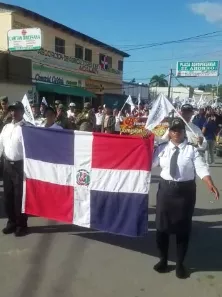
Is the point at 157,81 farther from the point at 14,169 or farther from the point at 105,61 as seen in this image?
the point at 14,169

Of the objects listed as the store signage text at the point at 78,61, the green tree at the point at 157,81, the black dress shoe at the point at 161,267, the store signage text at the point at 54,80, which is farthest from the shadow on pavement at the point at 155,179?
the green tree at the point at 157,81

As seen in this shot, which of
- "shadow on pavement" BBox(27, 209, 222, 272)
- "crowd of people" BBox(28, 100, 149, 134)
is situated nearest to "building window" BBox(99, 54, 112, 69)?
"crowd of people" BBox(28, 100, 149, 134)

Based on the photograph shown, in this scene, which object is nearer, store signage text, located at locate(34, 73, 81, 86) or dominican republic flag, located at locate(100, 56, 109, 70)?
store signage text, located at locate(34, 73, 81, 86)

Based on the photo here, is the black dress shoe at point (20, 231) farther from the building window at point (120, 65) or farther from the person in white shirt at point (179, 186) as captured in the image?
the building window at point (120, 65)

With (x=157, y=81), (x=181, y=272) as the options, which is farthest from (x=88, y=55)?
(x=157, y=81)

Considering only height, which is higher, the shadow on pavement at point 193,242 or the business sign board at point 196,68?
the business sign board at point 196,68

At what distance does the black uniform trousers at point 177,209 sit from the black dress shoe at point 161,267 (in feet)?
0.64

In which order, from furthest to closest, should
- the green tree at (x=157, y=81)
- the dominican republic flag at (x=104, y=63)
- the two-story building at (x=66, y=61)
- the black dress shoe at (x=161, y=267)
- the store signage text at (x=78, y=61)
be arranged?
1. the green tree at (x=157, y=81)
2. the dominican republic flag at (x=104, y=63)
3. the store signage text at (x=78, y=61)
4. the two-story building at (x=66, y=61)
5. the black dress shoe at (x=161, y=267)

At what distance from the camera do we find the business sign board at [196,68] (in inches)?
1558

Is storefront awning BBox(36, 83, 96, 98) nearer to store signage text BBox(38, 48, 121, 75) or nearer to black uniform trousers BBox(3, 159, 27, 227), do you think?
store signage text BBox(38, 48, 121, 75)

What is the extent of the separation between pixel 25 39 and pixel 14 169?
18.4 m

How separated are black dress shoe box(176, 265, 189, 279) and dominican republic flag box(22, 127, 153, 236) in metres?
0.55

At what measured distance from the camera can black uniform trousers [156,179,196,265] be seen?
4179 millimetres

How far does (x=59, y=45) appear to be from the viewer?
3091 centimetres
